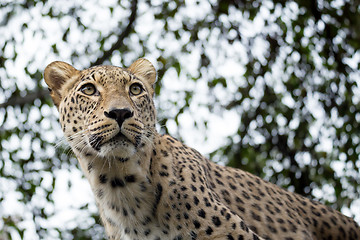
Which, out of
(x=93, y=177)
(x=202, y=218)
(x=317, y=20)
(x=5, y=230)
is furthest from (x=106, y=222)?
(x=317, y=20)

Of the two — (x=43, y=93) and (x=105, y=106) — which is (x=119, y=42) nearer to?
(x=43, y=93)

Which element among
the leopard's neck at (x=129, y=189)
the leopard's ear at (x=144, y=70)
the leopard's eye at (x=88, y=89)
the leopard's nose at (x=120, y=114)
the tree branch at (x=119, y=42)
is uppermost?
the tree branch at (x=119, y=42)

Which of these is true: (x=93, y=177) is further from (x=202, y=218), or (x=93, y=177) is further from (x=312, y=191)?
(x=312, y=191)

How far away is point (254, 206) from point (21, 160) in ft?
13.5

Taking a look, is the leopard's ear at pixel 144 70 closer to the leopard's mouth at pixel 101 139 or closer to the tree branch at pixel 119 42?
the leopard's mouth at pixel 101 139

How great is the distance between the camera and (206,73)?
344 inches

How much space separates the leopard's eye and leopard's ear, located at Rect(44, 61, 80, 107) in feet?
1.29

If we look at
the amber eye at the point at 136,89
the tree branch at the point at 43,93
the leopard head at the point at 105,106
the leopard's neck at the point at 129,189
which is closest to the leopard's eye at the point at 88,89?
the leopard head at the point at 105,106

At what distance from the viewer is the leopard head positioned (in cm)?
417

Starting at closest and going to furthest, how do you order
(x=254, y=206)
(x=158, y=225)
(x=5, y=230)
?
(x=158, y=225) < (x=254, y=206) < (x=5, y=230)

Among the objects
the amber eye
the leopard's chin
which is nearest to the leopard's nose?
the leopard's chin

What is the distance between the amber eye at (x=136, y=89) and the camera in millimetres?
4711

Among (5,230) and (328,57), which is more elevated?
(328,57)

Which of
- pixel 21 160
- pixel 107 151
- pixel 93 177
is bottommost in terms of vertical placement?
pixel 21 160
